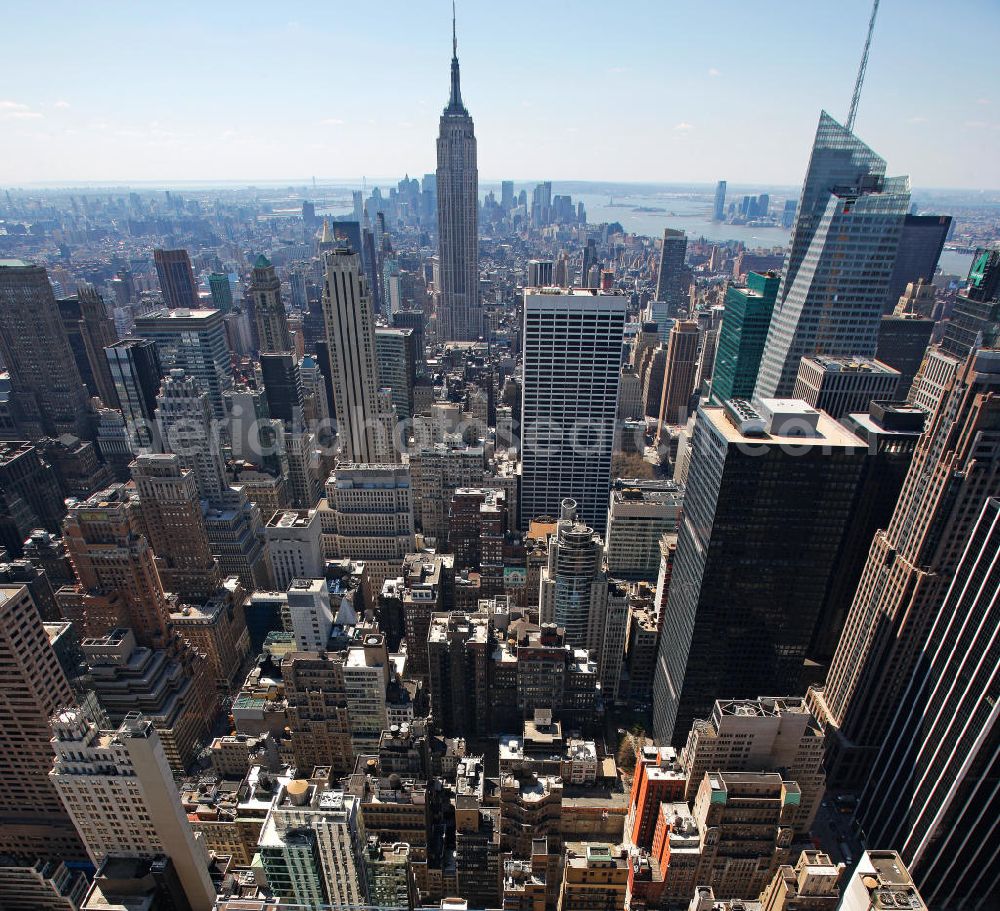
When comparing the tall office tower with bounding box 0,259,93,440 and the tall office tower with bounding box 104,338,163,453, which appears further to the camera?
the tall office tower with bounding box 0,259,93,440

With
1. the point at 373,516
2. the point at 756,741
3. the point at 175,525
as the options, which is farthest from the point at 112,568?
the point at 756,741

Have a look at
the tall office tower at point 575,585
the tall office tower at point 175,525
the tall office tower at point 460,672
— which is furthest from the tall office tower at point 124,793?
the tall office tower at point 575,585

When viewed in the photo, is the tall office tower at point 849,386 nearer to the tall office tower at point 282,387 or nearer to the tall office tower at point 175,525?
the tall office tower at point 175,525

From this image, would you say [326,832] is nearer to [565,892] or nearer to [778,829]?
[565,892]

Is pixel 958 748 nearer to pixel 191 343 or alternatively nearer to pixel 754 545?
pixel 754 545

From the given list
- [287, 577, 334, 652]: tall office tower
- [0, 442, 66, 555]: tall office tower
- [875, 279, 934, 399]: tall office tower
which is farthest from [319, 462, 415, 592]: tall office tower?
[875, 279, 934, 399]: tall office tower

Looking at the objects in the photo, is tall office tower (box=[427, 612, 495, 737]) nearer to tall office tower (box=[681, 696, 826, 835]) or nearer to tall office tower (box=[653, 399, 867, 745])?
tall office tower (box=[653, 399, 867, 745])

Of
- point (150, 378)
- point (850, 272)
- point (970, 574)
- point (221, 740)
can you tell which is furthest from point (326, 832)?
point (150, 378)
